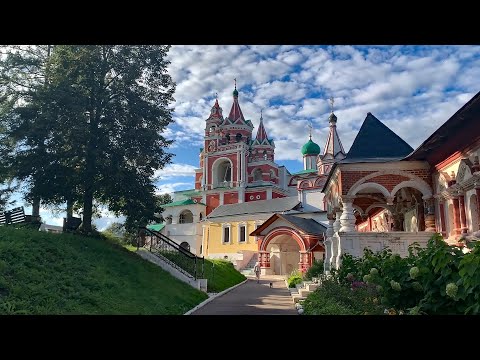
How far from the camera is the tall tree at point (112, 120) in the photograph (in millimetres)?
11961

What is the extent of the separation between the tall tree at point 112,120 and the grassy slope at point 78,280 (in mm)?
1691

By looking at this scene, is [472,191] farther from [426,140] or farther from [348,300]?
[348,300]

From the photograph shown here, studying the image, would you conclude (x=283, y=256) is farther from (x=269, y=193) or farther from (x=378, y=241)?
(x=378, y=241)

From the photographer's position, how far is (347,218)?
30.4 ft

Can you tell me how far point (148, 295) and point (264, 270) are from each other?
16411mm

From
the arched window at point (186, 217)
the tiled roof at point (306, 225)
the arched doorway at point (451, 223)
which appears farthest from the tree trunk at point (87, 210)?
the arched window at point (186, 217)

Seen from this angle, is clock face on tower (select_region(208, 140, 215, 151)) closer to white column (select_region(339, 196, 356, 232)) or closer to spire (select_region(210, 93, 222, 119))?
spire (select_region(210, 93, 222, 119))

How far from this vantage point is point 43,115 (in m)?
11.7

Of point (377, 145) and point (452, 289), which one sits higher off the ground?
point (377, 145)

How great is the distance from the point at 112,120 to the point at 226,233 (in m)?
20.6

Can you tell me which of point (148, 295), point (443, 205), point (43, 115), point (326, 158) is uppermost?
point (326, 158)

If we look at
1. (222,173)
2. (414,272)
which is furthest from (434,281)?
(222,173)

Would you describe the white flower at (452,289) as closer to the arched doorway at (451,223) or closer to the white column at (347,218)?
the white column at (347,218)
